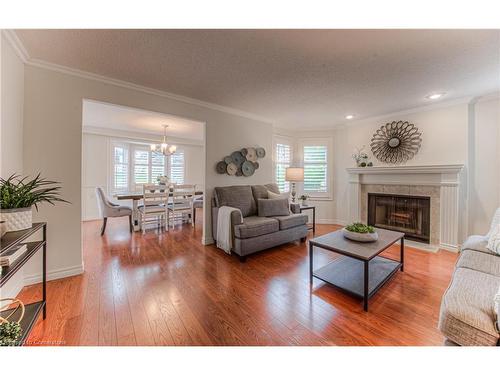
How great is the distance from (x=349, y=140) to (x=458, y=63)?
7.87 feet

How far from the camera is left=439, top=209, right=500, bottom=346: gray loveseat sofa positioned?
98cm

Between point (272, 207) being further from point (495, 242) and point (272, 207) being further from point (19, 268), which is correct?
point (19, 268)

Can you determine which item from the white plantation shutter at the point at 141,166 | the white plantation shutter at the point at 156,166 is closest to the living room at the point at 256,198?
the white plantation shutter at the point at 141,166

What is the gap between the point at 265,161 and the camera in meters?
4.18

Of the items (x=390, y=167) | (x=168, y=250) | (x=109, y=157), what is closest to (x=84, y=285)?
(x=168, y=250)

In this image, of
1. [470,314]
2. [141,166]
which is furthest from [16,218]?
[141,166]

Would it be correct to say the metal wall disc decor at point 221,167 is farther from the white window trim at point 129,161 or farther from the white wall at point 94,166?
the white wall at point 94,166

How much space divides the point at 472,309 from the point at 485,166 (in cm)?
310

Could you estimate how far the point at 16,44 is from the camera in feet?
5.68

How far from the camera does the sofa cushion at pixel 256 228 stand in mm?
2617

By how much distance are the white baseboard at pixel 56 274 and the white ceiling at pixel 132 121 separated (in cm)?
255

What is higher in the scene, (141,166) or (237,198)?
(141,166)

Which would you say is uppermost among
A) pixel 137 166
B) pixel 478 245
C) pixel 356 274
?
pixel 137 166
